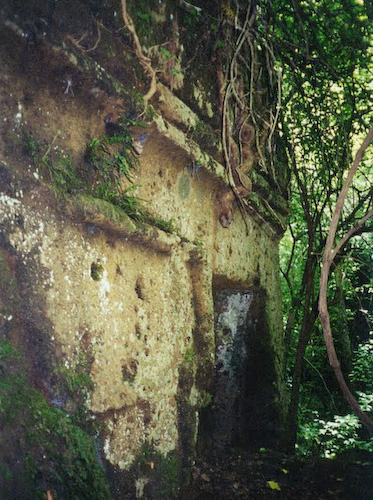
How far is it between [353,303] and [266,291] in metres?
5.27

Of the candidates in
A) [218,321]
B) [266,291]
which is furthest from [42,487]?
[266,291]

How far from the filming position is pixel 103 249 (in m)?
1.97

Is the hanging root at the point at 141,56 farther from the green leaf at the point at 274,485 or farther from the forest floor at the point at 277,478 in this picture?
the green leaf at the point at 274,485

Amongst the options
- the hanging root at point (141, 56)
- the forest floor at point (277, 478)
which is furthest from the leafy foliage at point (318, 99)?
the hanging root at point (141, 56)

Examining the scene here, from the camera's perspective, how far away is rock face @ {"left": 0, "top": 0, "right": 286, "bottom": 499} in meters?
1.58

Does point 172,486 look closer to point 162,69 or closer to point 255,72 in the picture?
point 162,69

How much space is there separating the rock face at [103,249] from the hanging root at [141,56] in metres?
0.04

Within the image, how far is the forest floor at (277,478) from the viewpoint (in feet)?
9.46

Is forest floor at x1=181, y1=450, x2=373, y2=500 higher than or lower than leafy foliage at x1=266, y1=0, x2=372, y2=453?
lower

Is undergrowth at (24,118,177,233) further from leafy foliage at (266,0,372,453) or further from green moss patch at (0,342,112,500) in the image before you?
leafy foliage at (266,0,372,453)

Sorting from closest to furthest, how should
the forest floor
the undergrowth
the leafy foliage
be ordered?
the undergrowth → the forest floor → the leafy foliage

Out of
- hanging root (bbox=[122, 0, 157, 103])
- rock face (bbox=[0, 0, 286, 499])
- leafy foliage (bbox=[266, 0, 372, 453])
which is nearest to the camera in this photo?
rock face (bbox=[0, 0, 286, 499])

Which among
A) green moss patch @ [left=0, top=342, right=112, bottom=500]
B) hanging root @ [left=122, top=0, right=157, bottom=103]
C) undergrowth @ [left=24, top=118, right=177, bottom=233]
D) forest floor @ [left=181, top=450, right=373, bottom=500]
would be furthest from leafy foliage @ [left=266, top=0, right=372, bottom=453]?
green moss patch @ [left=0, top=342, right=112, bottom=500]

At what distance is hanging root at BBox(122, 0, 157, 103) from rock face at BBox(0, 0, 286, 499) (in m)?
0.04
